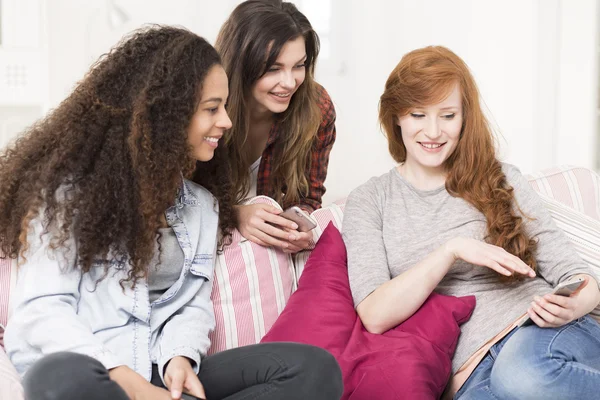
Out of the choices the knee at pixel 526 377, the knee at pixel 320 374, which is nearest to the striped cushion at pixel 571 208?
the knee at pixel 526 377

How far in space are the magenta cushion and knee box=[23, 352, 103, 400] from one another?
57 centimetres

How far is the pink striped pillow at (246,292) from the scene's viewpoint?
1.85 meters

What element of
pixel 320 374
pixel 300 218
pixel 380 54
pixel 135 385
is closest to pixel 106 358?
pixel 135 385

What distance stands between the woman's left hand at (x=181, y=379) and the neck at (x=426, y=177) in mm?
788

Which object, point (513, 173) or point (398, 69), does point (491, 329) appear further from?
point (398, 69)

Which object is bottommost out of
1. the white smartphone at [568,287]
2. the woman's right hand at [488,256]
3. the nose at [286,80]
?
the white smartphone at [568,287]

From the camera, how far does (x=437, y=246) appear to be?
6.06ft

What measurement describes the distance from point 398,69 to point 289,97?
1.28 feet

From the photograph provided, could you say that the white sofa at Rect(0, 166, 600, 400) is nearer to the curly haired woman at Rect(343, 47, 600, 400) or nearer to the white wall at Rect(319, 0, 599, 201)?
the curly haired woman at Rect(343, 47, 600, 400)

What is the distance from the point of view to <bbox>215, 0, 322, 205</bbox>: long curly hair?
2.10 meters

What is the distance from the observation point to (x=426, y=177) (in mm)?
1963

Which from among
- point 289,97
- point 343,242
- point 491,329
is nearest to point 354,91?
point 289,97

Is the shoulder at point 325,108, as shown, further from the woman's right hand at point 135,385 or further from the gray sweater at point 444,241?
the woman's right hand at point 135,385

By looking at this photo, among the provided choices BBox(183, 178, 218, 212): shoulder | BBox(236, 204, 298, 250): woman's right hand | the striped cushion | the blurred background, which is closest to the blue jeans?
the striped cushion
